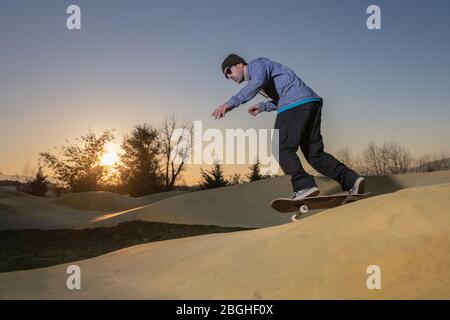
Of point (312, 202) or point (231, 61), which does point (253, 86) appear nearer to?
point (231, 61)

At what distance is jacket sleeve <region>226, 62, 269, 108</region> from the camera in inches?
167

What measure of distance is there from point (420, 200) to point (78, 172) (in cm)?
3174

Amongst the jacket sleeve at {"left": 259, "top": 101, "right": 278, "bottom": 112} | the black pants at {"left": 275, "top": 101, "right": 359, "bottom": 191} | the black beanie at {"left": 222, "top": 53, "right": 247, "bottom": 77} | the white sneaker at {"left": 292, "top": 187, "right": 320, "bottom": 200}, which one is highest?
the black beanie at {"left": 222, "top": 53, "right": 247, "bottom": 77}

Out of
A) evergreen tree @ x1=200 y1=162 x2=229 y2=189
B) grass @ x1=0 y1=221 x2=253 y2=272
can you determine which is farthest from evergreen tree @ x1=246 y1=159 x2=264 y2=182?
grass @ x1=0 y1=221 x2=253 y2=272

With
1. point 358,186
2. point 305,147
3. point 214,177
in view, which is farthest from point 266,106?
point 214,177

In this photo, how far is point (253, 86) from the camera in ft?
14.3

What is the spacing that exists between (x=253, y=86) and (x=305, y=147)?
3.01 feet

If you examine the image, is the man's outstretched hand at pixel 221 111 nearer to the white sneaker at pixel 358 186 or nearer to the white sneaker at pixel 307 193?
the white sneaker at pixel 307 193

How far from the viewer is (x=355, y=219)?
3289 millimetres

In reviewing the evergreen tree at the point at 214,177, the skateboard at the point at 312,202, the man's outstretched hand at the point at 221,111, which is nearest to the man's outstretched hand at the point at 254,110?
the man's outstretched hand at the point at 221,111

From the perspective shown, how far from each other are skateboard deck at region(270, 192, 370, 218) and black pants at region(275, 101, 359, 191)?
15 cm

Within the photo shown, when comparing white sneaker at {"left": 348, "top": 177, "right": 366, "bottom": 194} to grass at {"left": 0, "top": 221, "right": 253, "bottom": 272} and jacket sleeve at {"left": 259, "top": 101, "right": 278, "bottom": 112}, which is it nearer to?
jacket sleeve at {"left": 259, "top": 101, "right": 278, "bottom": 112}

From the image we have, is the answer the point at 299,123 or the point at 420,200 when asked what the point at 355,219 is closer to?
the point at 420,200
